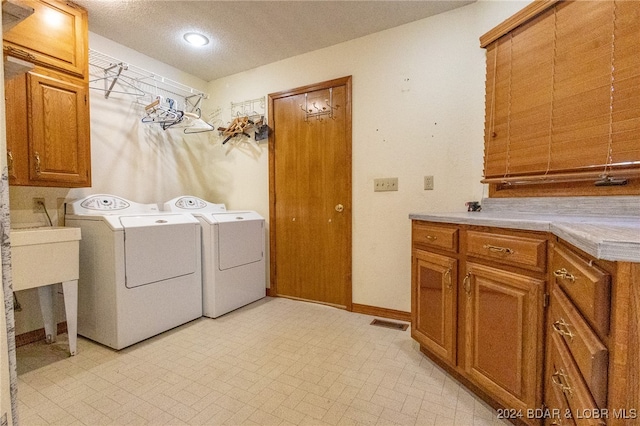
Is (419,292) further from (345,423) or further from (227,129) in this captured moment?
(227,129)

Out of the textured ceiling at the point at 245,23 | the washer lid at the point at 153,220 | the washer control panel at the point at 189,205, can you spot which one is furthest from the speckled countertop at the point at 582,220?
the washer control panel at the point at 189,205

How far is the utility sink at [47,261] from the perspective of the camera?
5.29 ft

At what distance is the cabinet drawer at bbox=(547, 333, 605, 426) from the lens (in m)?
0.72

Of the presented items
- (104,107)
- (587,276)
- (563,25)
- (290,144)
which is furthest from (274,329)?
(563,25)

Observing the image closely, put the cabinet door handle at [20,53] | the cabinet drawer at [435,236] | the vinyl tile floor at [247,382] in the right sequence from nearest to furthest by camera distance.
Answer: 1. the vinyl tile floor at [247,382]
2. the cabinet drawer at [435,236]
3. the cabinet door handle at [20,53]

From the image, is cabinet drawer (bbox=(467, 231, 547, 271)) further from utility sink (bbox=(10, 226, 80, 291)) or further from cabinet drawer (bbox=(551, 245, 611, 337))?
utility sink (bbox=(10, 226, 80, 291))

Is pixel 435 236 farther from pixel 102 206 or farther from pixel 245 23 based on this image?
pixel 102 206

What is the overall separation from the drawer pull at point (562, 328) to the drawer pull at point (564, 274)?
0.14 m

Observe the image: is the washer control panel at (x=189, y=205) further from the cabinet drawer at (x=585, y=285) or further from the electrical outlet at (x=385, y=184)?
the cabinet drawer at (x=585, y=285)

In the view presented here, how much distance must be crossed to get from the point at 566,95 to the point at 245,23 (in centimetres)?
227

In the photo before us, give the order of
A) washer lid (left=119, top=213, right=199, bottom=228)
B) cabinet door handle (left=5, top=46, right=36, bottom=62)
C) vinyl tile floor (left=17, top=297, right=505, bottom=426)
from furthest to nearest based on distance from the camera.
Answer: washer lid (left=119, top=213, right=199, bottom=228) < cabinet door handle (left=5, top=46, right=36, bottom=62) < vinyl tile floor (left=17, top=297, right=505, bottom=426)

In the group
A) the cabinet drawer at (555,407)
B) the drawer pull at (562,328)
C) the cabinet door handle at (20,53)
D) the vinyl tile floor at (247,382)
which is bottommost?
the vinyl tile floor at (247,382)

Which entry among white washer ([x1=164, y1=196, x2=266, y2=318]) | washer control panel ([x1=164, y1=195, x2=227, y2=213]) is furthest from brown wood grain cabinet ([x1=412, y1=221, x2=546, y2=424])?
washer control panel ([x1=164, y1=195, x2=227, y2=213])

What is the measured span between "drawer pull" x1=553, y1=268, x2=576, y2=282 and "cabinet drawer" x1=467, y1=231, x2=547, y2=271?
11 cm
